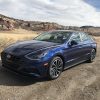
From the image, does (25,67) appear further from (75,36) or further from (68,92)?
(75,36)

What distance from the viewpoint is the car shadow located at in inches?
258

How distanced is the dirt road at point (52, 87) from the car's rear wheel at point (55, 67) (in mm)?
171

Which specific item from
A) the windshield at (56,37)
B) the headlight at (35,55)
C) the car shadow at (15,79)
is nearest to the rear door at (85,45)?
→ the windshield at (56,37)

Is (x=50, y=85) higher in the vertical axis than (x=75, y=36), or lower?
lower

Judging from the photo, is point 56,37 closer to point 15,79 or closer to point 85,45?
point 85,45

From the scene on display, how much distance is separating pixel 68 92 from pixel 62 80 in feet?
3.41

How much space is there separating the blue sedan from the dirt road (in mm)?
324

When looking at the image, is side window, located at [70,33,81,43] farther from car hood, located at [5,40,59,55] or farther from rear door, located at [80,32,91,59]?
car hood, located at [5,40,59,55]

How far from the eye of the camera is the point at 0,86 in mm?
6238

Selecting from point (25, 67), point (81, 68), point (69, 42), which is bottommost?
point (81, 68)

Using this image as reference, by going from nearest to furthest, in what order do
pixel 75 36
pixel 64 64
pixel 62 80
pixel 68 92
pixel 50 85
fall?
pixel 68 92, pixel 50 85, pixel 62 80, pixel 64 64, pixel 75 36

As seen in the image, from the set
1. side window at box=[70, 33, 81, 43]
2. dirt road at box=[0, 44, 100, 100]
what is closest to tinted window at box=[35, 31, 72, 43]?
side window at box=[70, 33, 81, 43]

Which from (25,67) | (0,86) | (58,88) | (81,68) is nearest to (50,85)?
(58,88)

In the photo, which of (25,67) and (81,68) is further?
(81,68)
